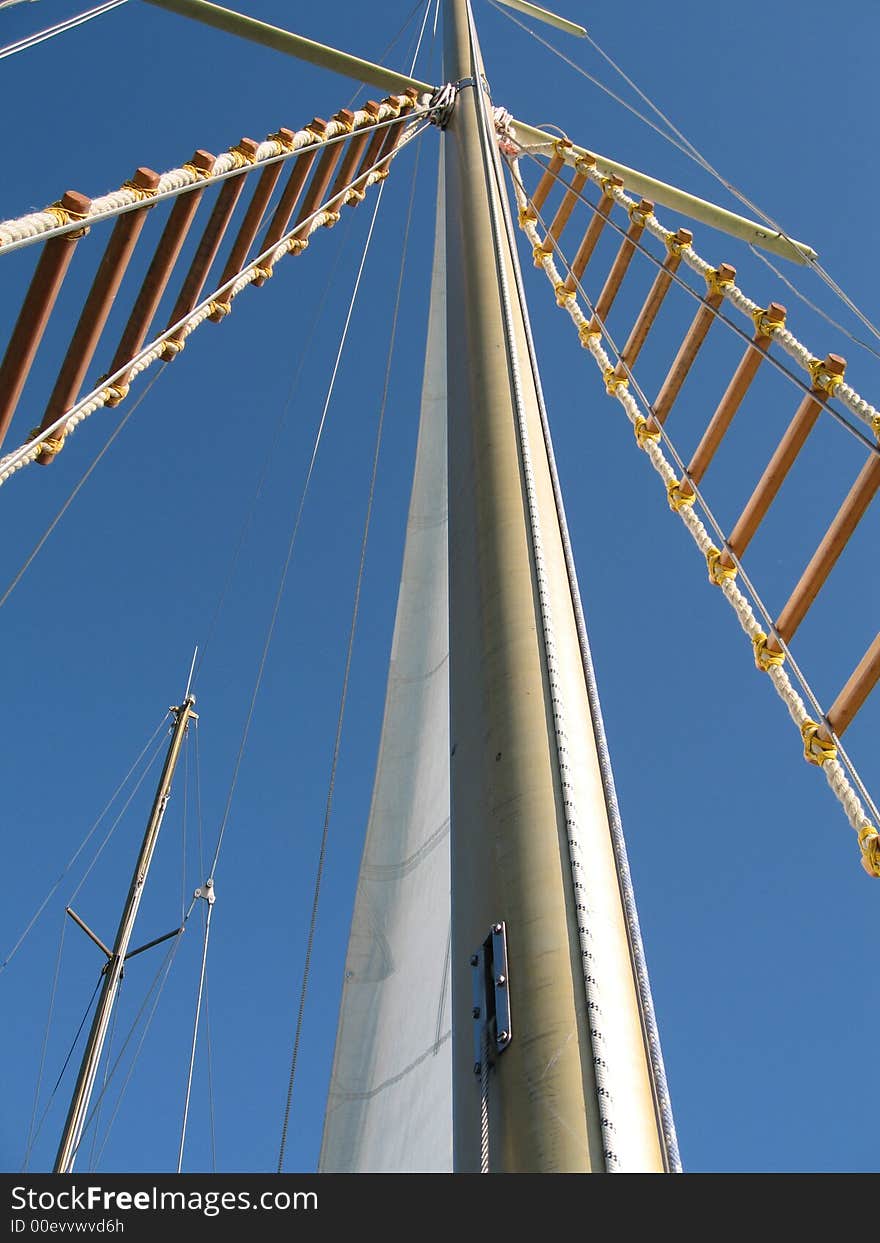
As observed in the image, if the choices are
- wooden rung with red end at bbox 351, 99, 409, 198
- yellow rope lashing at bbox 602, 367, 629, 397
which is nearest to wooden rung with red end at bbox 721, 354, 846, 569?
yellow rope lashing at bbox 602, 367, 629, 397

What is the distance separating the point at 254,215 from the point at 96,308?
1.74 meters

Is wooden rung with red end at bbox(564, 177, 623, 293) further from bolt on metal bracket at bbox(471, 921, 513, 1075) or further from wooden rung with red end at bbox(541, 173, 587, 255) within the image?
bolt on metal bracket at bbox(471, 921, 513, 1075)

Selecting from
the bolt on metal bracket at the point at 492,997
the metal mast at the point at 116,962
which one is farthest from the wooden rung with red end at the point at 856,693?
the metal mast at the point at 116,962

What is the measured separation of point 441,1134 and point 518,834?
1369 millimetres

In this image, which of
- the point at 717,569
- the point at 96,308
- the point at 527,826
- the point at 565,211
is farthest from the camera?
the point at 565,211

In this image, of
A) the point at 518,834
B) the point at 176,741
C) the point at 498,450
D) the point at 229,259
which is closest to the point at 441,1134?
the point at 518,834

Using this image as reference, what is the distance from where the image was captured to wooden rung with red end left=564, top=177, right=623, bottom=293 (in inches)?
298

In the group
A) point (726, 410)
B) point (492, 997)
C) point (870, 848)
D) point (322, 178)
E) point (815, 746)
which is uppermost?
point (322, 178)

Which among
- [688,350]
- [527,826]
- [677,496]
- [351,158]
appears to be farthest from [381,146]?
[527,826]

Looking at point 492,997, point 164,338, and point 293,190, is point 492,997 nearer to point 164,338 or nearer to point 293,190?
point 164,338

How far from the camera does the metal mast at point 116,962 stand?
9148 mm

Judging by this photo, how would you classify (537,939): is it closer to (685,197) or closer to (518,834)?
(518,834)

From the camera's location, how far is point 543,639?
9.52 ft

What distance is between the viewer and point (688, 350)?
5.92 m
